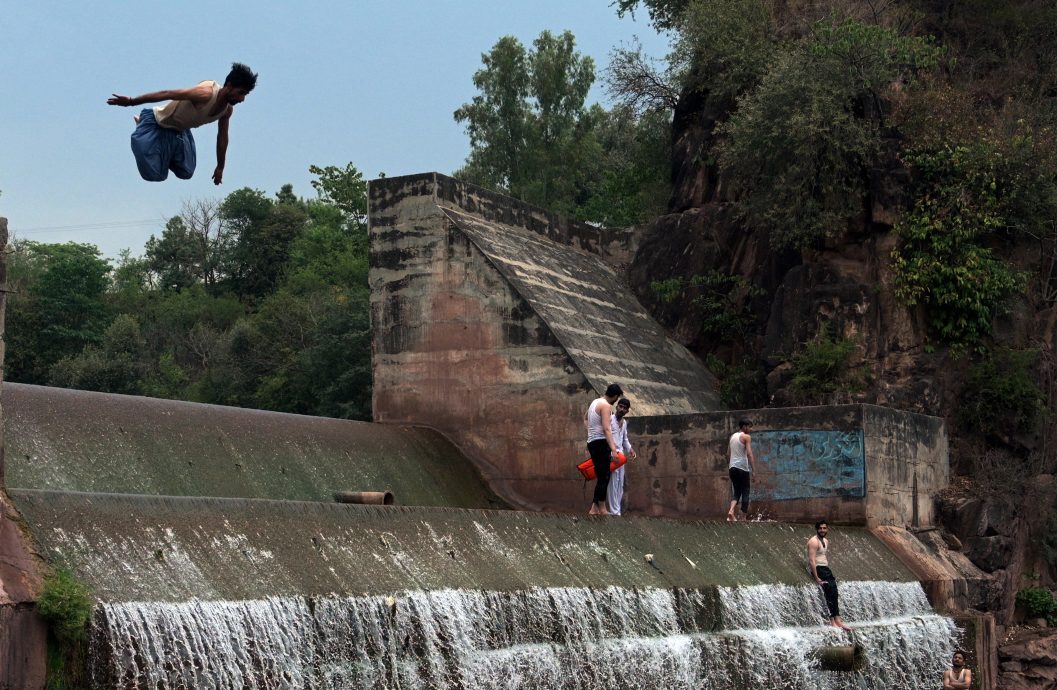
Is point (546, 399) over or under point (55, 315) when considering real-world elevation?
under

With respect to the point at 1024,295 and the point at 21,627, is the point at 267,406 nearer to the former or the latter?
the point at 1024,295

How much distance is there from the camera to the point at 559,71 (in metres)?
46.3

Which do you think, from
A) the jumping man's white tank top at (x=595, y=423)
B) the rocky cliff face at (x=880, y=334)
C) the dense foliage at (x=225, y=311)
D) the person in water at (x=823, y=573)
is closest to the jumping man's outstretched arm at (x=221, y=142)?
the jumping man's white tank top at (x=595, y=423)

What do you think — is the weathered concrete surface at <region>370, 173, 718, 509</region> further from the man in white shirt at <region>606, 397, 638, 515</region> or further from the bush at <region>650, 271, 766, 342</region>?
the man in white shirt at <region>606, 397, 638, 515</region>

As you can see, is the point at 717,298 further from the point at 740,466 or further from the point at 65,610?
the point at 65,610

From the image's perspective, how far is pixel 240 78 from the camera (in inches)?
317

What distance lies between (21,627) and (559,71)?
40288mm

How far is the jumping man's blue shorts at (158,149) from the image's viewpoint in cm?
823

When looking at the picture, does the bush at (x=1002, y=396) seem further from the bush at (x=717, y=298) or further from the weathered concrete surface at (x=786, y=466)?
the bush at (x=717, y=298)

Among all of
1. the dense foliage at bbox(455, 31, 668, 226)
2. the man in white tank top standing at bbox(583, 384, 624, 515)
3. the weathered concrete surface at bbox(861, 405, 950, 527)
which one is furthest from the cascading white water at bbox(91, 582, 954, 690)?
the dense foliage at bbox(455, 31, 668, 226)

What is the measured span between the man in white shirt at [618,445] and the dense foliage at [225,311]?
2115 centimetres

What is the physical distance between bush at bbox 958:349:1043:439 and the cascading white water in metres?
6.47

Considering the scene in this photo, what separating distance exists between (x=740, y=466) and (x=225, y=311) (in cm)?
3741

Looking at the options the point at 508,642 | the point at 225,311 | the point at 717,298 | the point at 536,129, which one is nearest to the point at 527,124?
the point at 536,129
